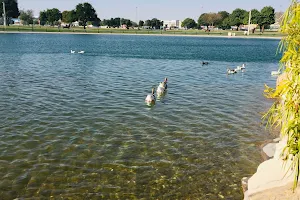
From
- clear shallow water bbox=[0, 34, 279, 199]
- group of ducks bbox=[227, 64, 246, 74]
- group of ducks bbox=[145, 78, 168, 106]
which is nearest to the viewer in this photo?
clear shallow water bbox=[0, 34, 279, 199]

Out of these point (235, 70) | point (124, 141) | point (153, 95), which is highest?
point (235, 70)

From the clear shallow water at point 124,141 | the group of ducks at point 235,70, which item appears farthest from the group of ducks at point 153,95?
the group of ducks at point 235,70

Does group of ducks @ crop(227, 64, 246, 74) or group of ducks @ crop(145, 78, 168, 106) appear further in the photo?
group of ducks @ crop(227, 64, 246, 74)

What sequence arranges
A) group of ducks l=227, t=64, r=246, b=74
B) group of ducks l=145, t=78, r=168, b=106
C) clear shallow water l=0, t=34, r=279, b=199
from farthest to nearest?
group of ducks l=227, t=64, r=246, b=74, group of ducks l=145, t=78, r=168, b=106, clear shallow water l=0, t=34, r=279, b=199

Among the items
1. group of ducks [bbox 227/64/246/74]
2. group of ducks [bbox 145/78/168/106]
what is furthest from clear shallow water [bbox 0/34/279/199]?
group of ducks [bbox 227/64/246/74]

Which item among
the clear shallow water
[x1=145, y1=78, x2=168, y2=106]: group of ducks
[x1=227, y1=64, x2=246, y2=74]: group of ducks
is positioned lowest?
the clear shallow water

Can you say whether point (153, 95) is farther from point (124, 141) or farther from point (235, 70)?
point (235, 70)

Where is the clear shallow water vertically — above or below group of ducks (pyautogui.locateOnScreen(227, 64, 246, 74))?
below

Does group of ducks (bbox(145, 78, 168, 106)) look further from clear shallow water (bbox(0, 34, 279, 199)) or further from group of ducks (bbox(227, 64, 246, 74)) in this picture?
group of ducks (bbox(227, 64, 246, 74))

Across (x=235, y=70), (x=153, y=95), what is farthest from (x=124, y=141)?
(x=235, y=70)

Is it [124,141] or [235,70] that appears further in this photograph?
[235,70]

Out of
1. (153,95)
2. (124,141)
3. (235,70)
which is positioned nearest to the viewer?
(124,141)

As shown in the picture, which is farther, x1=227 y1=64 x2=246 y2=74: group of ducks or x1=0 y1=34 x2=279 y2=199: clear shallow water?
x1=227 y1=64 x2=246 y2=74: group of ducks

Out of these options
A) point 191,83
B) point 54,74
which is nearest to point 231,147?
point 191,83
